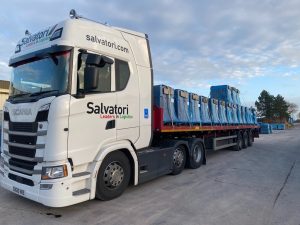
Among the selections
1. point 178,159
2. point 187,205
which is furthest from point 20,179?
point 178,159

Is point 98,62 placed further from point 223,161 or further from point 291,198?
point 223,161

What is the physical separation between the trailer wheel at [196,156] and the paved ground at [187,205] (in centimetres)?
95

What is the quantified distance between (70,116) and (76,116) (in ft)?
0.45

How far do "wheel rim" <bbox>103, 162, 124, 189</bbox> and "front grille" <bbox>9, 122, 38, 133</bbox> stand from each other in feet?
4.99

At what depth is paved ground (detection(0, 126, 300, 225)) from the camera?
4910mm

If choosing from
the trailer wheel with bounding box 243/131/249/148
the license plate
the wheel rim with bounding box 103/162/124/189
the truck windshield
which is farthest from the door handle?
the trailer wheel with bounding box 243/131/249/148

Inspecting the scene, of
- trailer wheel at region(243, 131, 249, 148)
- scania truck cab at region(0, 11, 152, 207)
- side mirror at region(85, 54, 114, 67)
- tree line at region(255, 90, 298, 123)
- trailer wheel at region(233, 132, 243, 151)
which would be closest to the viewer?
scania truck cab at region(0, 11, 152, 207)

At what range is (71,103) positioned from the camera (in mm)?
4980

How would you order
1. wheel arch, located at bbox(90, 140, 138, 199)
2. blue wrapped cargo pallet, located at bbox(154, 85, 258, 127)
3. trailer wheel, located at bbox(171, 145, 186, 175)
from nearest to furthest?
wheel arch, located at bbox(90, 140, 138, 199) → blue wrapped cargo pallet, located at bbox(154, 85, 258, 127) → trailer wheel, located at bbox(171, 145, 186, 175)

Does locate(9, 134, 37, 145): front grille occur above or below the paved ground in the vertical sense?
above

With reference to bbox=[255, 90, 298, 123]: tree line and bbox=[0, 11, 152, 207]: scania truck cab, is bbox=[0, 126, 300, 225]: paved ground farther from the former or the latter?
bbox=[255, 90, 298, 123]: tree line

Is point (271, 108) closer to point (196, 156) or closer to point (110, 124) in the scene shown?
point (196, 156)

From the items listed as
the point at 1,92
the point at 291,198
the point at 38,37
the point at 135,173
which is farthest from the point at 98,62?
the point at 1,92

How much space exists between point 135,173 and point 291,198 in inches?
128
